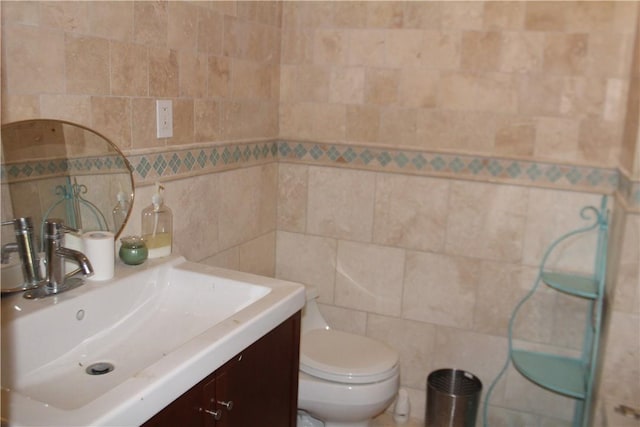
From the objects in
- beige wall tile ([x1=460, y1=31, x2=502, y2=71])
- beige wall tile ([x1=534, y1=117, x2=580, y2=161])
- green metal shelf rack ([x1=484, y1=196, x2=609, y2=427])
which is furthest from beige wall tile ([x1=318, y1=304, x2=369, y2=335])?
beige wall tile ([x1=460, y1=31, x2=502, y2=71])

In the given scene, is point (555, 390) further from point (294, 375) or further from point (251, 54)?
point (251, 54)

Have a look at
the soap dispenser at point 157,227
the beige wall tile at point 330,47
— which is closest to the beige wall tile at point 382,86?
the beige wall tile at point 330,47

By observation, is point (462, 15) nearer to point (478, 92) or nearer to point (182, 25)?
point (478, 92)

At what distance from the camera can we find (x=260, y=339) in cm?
152

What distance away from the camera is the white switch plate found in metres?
1.90

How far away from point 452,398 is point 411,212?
31.3 inches

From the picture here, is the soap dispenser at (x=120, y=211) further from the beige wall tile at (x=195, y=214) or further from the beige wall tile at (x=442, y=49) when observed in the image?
the beige wall tile at (x=442, y=49)

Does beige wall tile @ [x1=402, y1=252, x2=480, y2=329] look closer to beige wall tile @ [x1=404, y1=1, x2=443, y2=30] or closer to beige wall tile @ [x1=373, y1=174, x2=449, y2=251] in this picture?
beige wall tile @ [x1=373, y1=174, x2=449, y2=251]

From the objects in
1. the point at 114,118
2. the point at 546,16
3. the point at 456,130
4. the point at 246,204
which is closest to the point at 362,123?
the point at 456,130

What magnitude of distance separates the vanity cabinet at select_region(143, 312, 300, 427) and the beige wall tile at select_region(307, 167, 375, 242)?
3.30 ft

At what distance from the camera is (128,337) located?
5.07 ft

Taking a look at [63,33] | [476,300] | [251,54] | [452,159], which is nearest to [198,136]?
[251,54]

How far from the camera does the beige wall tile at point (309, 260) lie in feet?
9.05

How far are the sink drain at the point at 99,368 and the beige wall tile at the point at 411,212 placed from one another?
149cm
